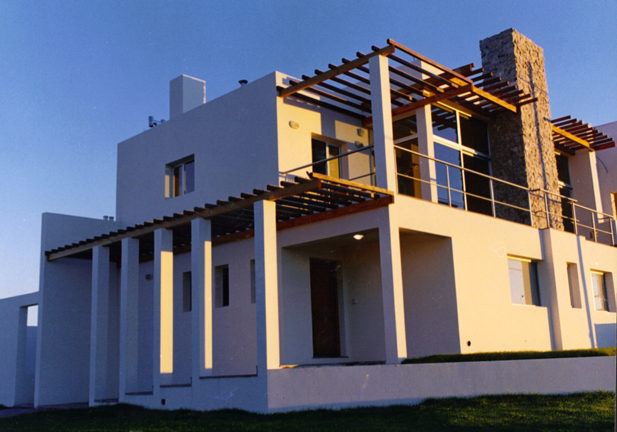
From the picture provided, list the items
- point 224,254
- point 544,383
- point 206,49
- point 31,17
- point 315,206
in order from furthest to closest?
point 206,49, point 224,254, point 31,17, point 315,206, point 544,383

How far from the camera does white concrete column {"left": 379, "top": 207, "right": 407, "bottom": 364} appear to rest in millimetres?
10562

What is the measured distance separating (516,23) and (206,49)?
348 inches

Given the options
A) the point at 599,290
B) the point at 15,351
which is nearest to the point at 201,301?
the point at 15,351

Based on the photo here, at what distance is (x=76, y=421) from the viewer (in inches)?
414

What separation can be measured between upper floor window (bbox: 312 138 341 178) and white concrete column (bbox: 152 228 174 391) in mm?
3968

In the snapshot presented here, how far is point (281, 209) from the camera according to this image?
38.9ft

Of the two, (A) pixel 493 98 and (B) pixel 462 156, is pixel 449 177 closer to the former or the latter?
(B) pixel 462 156

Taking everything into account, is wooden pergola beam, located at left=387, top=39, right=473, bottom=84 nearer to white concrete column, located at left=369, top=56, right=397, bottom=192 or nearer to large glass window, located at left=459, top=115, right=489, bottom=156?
white concrete column, located at left=369, top=56, right=397, bottom=192

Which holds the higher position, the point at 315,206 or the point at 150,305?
the point at 315,206

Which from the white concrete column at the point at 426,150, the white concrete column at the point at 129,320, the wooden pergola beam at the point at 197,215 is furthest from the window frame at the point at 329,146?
the white concrete column at the point at 129,320

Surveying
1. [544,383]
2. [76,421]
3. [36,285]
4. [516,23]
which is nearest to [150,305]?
[36,285]

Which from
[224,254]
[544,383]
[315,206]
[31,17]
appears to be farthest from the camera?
[224,254]

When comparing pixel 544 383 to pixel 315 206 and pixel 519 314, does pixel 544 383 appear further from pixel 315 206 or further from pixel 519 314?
pixel 315 206

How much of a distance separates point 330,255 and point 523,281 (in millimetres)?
4835
